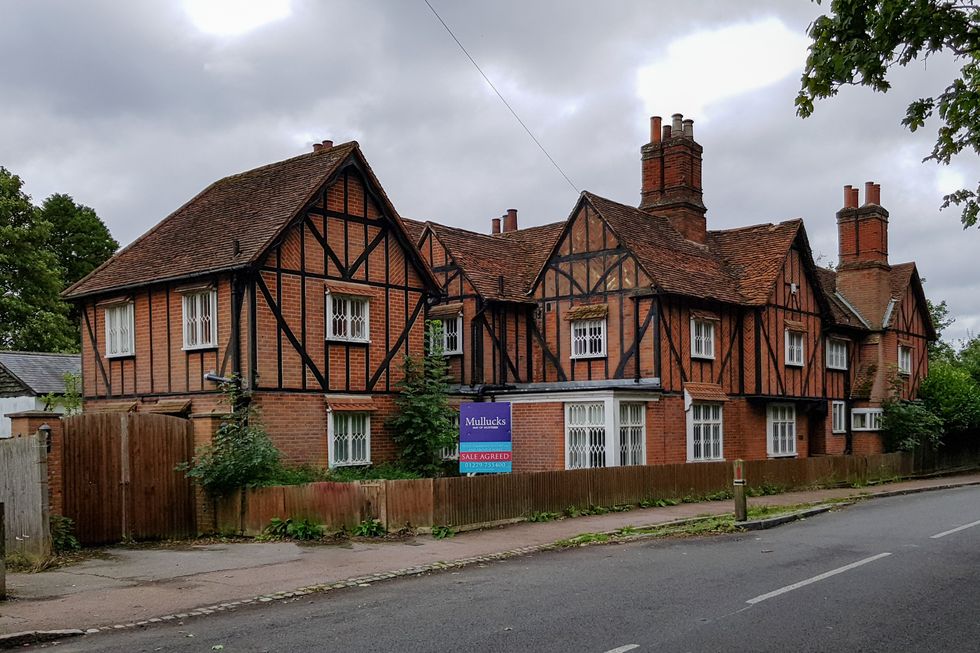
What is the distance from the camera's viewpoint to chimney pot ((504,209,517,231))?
40.9 metres

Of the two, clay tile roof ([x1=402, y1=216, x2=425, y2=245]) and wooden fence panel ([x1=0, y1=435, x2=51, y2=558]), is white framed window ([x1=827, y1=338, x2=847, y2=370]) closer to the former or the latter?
clay tile roof ([x1=402, y1=216, x2=425, y2=245])

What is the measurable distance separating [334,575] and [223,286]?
9.32 meters

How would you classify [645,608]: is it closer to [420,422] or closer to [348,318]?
[420,422]

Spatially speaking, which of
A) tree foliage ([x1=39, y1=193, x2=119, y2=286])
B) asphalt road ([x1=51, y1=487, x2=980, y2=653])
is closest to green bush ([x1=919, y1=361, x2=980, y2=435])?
asphalt road ([x1=51, y1=487, x2=980, y2=653])

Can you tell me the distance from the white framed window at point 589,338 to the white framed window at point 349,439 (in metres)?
8.42

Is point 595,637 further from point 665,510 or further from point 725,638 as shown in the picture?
point 665,510

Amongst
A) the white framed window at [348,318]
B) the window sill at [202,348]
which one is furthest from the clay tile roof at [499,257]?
the window sill at [202,348]

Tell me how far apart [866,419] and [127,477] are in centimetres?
2750

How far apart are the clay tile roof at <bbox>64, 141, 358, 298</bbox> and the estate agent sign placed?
5.68 metres

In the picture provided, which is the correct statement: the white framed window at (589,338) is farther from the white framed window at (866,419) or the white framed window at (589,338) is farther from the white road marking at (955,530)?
the white framed window at (866,419)

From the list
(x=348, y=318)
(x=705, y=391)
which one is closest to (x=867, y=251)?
(x=705, y=391)

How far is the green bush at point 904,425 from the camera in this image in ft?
118

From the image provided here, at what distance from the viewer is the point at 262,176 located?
24000 millimetres

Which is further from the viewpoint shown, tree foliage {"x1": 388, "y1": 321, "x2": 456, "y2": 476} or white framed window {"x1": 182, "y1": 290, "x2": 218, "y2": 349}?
tree foliage {"x1": 388, "y1": 321, "x2": 456, "y2": 476}
